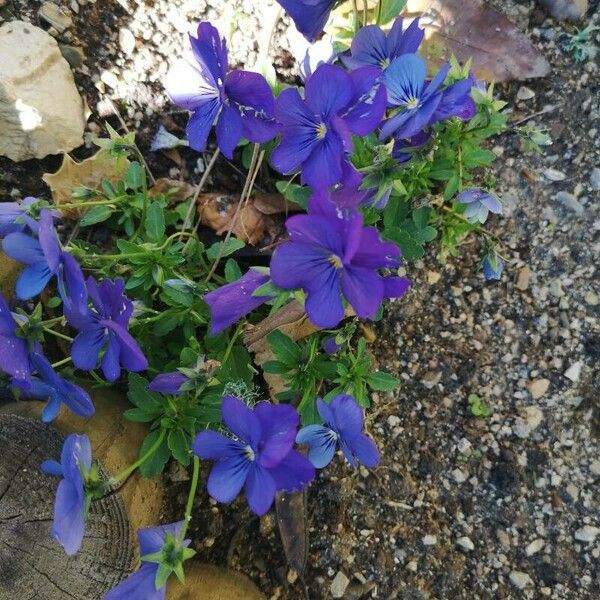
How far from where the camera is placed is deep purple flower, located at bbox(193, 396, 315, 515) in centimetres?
120

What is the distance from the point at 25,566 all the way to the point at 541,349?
1411mm

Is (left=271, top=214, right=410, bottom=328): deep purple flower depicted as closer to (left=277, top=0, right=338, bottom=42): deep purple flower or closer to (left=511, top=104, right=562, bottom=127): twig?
(left=277, top=0, right=338, bottom=42): deep purple flower

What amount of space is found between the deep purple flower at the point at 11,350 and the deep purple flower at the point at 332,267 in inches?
18.2

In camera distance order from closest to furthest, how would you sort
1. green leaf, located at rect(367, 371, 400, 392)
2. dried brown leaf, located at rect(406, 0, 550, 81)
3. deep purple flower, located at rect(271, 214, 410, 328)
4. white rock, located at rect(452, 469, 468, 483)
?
deep purple flower, located at rect(271, 214, 410, 328) < green leaf, located at rect(367, 371, 400, 392) < white rock, located at rect(452, 469, 468, 483) < dried brown leaf, located at rect(406, 0, 550, 81)

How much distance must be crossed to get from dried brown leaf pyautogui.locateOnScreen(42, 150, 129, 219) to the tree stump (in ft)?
1.89

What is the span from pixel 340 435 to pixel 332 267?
35 centimetres

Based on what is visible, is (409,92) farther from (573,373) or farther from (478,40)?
(573,373)

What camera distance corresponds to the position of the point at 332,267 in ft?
3.83

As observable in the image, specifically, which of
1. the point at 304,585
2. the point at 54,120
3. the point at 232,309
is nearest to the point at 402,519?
the point at 304,585

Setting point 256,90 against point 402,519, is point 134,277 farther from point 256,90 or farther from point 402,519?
point 402,519

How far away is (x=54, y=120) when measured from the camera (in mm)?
1804

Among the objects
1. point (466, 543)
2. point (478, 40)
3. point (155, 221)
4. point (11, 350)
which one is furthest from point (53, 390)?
point (478, 40)

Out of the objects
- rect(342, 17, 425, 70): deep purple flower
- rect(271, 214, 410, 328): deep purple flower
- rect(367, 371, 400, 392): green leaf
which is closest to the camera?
rect(271, 214, 410, 328): deep purple flower

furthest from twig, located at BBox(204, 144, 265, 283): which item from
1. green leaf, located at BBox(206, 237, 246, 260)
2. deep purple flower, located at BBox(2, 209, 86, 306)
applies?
deep purple flower, located at BBox(2, 209, 86, 306)
